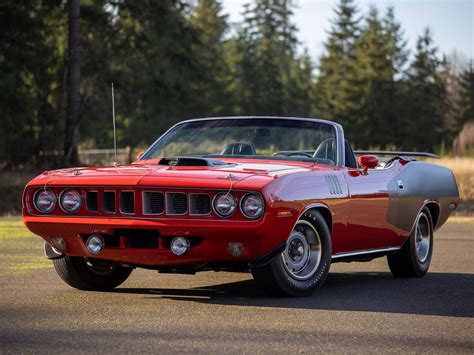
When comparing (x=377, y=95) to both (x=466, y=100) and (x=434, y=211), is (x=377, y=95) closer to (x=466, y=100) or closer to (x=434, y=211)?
(x=466, y=100)

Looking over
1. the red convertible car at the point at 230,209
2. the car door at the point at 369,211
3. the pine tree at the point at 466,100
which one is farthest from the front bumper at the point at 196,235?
the pine tree at the point at 466,100

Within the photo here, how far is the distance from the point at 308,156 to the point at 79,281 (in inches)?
86.2

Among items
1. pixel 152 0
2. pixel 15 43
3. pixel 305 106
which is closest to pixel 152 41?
pixel 152 0

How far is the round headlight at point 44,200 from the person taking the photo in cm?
791

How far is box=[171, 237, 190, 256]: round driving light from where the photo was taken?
7375 mm


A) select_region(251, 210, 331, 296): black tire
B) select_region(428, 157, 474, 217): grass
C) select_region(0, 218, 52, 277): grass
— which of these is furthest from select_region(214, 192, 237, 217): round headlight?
select_region(428, 157, 474, 217): grass

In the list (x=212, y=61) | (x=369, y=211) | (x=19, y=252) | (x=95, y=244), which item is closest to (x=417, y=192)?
(x=369, y=211)

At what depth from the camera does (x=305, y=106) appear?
100 metres

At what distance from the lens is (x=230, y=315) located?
682 cm

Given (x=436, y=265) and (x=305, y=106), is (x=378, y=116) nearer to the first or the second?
(x=305, y=106)

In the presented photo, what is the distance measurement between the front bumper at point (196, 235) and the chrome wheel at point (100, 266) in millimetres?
511

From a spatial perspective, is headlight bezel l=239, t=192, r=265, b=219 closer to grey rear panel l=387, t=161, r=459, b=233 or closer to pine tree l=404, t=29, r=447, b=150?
grey rear panel l=387, t=161, r=459, b=233

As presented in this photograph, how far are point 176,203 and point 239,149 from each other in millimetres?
1741

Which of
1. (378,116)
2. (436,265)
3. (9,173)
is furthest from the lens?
(378,116)
